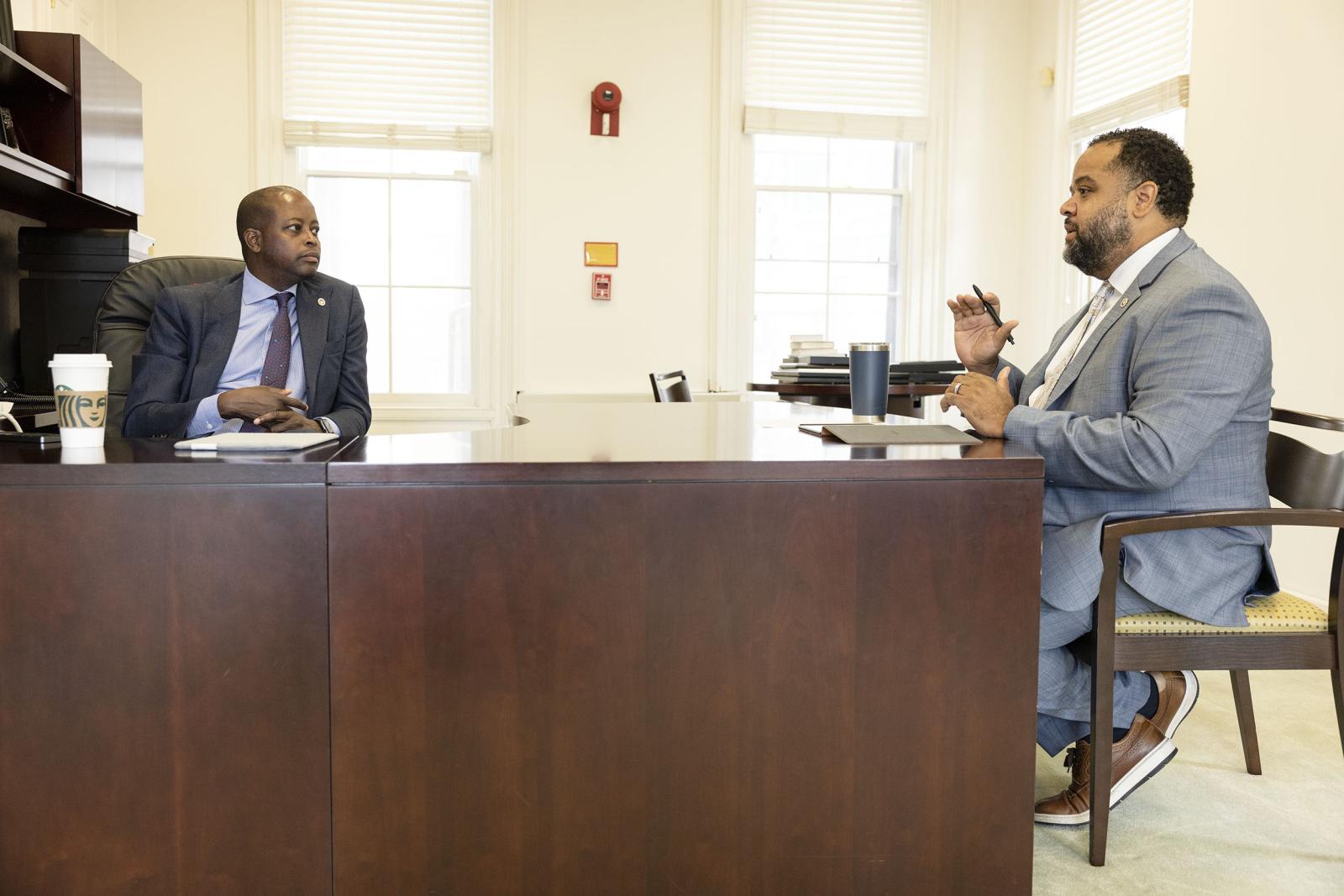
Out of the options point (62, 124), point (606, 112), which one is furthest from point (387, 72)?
point (62, 124)

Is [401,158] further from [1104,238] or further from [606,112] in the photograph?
[1104,238]

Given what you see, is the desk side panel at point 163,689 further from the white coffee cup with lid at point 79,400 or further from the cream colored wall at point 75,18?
the cream colored wall at point 75,18

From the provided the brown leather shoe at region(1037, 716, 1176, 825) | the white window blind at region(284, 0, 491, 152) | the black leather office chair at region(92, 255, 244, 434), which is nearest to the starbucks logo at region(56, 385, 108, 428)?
the black leather office chair at region(92, 255, 244, 434)

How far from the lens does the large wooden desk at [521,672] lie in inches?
51.2

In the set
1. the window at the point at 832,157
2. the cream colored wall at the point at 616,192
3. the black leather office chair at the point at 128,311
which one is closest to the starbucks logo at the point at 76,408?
the black leather office chair at the point at 128,311

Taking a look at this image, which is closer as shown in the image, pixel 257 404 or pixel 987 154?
pixel 257 404

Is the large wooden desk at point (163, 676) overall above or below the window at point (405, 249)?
below

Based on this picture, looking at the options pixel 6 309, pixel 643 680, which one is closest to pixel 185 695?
pixel 643 680

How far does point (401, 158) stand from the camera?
5.16m

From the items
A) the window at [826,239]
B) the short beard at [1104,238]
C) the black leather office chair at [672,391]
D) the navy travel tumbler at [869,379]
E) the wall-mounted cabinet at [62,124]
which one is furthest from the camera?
the window at [826,239]

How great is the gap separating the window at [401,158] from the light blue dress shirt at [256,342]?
273 centimetres

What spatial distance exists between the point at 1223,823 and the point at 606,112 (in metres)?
4.13

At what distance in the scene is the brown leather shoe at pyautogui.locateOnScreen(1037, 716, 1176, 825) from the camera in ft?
6.58

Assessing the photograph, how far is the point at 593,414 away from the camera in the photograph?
2.32m
